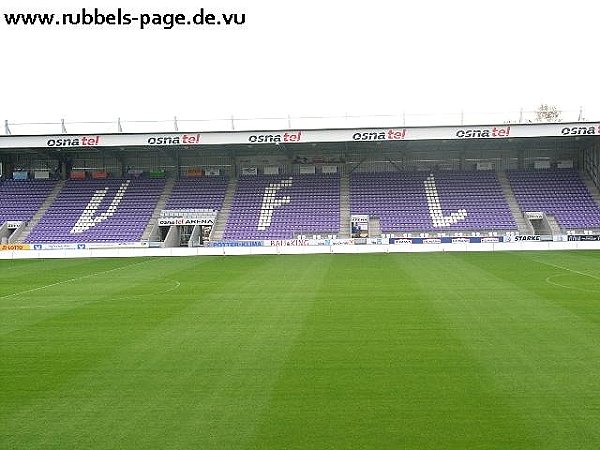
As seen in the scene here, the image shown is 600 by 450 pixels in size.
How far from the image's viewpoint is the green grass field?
551cm

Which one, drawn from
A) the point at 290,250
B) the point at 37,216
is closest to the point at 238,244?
the point at 290,250

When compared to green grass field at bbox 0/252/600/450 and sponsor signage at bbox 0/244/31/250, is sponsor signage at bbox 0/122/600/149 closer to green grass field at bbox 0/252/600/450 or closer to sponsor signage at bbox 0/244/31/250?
sponsor signage at bbox 0/244/31/250

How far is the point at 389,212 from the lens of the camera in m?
36.1

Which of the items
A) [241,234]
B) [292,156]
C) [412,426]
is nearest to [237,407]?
[412,426]

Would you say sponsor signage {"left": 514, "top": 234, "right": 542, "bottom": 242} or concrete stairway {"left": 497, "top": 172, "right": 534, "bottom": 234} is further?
concrete stairway {"left": 497, "top": 172, "right": 534, "bottom": 234}

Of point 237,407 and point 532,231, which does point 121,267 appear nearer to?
point 237,407

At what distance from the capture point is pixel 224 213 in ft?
123

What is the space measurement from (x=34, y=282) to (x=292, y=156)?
84.1 feet

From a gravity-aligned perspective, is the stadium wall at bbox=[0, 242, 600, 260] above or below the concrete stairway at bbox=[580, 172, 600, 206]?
below

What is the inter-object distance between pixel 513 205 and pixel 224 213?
21.2m

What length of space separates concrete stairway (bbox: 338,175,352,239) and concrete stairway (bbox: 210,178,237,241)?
8.44m

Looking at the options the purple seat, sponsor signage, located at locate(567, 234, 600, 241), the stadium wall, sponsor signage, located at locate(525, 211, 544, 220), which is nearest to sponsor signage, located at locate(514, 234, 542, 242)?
the stadium wall

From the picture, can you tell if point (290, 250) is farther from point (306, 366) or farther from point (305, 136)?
point (306, 366)

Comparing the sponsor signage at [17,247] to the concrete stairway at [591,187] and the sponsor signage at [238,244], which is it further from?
the concrete stairway at [591,187]
